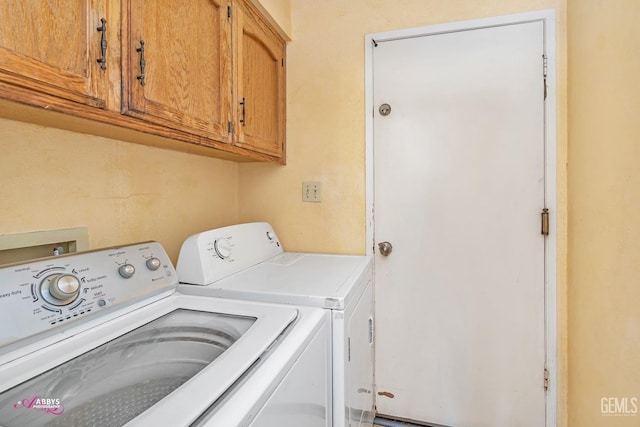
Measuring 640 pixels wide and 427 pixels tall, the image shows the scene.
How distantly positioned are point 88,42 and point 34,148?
417mm

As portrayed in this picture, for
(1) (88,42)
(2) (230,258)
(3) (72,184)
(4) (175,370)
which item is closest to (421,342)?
(2) (230,258)

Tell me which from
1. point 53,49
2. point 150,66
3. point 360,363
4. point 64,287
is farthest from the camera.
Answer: point 360,363

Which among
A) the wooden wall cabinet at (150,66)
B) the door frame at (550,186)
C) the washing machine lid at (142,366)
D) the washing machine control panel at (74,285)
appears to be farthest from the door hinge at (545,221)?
the washing machine control panel at (74,285)

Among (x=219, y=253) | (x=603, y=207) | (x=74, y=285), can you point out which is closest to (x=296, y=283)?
(x=219, y=253)

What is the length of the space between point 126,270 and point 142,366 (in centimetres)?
33

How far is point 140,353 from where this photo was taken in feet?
2.61

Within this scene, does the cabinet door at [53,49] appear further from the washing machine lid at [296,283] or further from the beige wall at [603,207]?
the beige wall at [603,207]

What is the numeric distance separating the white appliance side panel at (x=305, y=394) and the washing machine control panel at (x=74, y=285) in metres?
0.57

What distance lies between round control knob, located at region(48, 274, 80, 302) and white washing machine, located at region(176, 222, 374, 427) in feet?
1.29

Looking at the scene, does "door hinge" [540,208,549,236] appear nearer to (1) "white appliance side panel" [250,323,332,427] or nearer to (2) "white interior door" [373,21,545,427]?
(2) "white interior door" [373,21,545,427]

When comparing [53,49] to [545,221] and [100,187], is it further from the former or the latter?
[545,221]

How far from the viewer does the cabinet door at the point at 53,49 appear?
1.98 feet

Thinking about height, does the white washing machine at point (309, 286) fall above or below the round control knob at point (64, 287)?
below

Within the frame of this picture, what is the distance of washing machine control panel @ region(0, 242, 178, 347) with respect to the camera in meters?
0.69
